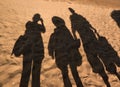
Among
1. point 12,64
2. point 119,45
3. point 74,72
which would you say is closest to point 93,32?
point 119,45

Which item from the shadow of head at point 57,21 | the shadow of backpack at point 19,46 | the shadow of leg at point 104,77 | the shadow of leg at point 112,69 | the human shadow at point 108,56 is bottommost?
the shadow of leg at point 104,77

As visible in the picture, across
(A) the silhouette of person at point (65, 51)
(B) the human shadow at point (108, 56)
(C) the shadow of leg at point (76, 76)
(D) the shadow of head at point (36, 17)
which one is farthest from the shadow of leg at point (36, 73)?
(D) the shadow of head at point (36, 17)

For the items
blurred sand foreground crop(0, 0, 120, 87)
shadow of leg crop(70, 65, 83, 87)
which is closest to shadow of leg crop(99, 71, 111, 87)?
blurred sand foreground crop(0, 0, 120, 87)

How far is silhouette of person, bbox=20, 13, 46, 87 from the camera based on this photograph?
4.95m

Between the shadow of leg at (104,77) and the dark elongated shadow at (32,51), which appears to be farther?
the shadow of leg at (104,77)

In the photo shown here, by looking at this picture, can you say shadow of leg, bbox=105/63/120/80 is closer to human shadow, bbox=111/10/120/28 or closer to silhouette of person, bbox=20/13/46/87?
silhouette of person, bbox=20/13/46/87

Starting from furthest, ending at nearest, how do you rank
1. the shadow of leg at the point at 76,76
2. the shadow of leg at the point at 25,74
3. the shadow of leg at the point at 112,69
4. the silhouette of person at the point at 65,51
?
the shadow of leg at the point at 112,69
the silhouette of person at the point at 65,51
the shadow of leg at the point at 76,76
the shadow of leg at the point at 25,74

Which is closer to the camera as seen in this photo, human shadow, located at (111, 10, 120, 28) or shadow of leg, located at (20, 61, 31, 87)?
shadow of leg, located at (20, 61, 31, 87)

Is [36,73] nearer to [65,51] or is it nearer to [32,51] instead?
[32,51]

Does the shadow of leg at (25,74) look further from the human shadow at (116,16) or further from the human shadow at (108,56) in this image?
the human shadow at (116,16)

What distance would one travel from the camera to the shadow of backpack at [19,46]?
5.91m

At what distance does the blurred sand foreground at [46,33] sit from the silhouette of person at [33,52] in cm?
16

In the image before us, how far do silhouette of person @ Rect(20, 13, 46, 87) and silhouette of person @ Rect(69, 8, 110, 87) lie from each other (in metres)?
1.74

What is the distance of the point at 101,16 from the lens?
1123cm
